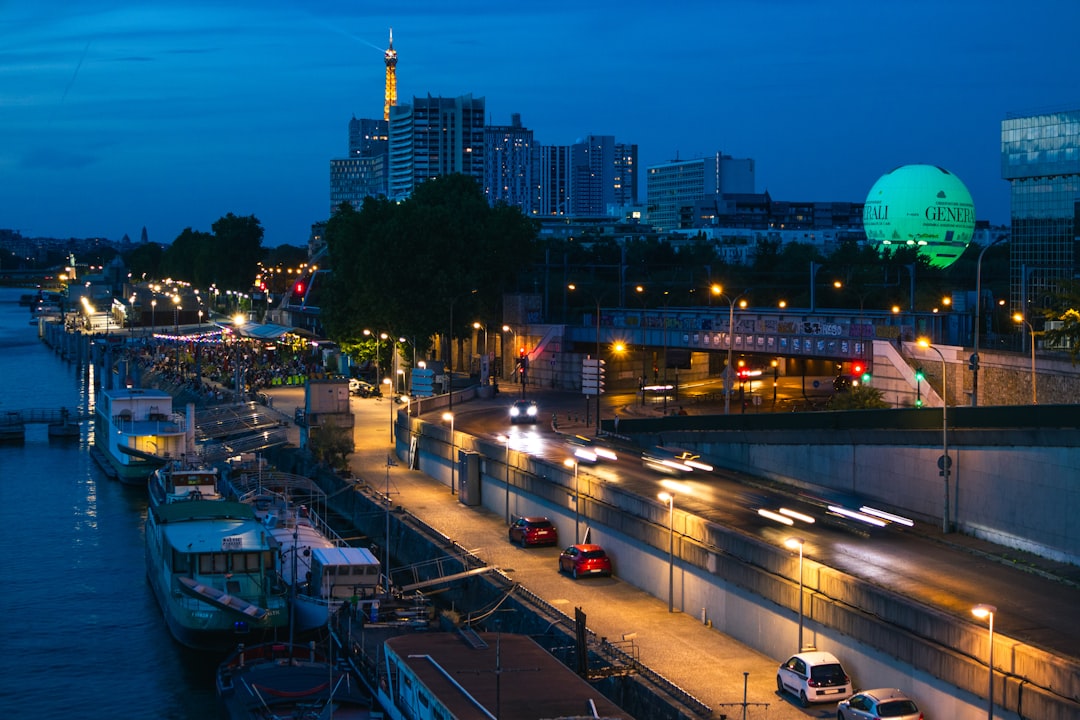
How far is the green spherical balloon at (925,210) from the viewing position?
107188 millimetres

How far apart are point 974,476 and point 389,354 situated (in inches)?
2350

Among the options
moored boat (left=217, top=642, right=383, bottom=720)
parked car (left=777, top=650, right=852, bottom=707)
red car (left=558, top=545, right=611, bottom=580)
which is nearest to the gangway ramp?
red car (left=558, top=545, right=611, bottom=580)

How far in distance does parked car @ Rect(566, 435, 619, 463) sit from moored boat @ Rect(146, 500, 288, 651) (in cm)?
1150

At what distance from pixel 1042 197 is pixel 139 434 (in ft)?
159

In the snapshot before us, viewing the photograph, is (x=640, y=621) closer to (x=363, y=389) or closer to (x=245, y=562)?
(x=245, y=562)

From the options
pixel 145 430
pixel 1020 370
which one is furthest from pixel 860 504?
pixel 145 430

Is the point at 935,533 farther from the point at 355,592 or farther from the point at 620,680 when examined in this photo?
the point at 355,592

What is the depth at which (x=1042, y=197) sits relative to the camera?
71.4 meters

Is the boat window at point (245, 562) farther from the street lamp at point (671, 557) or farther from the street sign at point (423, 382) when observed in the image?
the street sign at point (423, 382)

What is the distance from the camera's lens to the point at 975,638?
874 inches

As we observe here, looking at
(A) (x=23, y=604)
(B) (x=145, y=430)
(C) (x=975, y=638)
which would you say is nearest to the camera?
(C) (x=975, y=638)

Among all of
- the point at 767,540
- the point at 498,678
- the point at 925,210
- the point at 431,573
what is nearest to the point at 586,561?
the point at 431,573

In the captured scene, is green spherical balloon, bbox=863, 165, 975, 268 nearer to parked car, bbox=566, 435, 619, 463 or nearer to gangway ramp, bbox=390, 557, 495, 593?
parked car, bbox=566, 435, 619, 463

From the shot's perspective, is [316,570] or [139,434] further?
[139,434]
